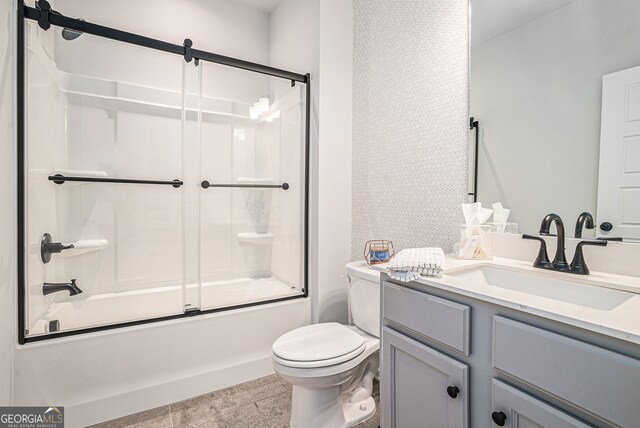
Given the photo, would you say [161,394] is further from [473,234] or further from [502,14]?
[502,14]

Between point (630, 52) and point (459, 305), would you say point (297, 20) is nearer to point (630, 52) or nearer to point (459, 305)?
point (630, 52)

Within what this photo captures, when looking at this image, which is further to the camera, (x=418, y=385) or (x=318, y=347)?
(x=318, y=347)

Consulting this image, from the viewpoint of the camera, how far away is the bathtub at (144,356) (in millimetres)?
1476

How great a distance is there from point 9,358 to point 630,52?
112 inches

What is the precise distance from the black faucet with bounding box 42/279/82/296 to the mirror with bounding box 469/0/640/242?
2339 millimetres

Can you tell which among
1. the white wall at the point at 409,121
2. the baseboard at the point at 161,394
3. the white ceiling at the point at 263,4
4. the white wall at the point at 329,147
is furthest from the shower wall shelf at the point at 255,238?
the white ceiling at the point at 263,4

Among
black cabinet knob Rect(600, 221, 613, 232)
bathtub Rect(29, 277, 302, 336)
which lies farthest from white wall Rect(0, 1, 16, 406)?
black cabinet knob Rect(600, 221, 613, 232)

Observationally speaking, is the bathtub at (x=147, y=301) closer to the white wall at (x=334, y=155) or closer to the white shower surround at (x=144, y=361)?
the white shower surround at (x=144, y=361)

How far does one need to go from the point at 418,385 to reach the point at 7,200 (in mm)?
1977

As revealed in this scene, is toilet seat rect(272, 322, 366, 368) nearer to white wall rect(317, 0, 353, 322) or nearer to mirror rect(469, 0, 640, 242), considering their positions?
white wall rect(317, 0, 353, 322)

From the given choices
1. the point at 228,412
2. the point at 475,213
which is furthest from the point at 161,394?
the point at 475,213

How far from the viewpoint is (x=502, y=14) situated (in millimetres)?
1383

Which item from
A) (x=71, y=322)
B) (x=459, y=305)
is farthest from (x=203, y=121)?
(x=459, y=305)

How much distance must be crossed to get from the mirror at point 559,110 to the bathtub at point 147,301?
1.60 meters
